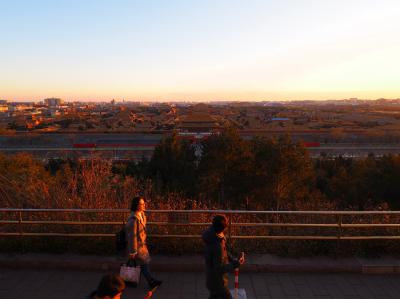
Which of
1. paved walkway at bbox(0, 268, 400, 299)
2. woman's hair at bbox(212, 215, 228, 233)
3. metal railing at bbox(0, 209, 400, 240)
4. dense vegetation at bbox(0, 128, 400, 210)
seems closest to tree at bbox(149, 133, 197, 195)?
dense vegetation at bbox(0, 128, 400, 210)

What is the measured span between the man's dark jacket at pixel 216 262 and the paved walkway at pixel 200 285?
3.56 feet

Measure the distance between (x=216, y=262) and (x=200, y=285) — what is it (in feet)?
5.00

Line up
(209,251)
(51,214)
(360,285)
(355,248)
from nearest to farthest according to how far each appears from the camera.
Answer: (209,251), (360,285), (355,248), (51,214)

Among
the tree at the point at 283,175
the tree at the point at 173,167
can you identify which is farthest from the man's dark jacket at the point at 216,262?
the tree at the point at 173,167

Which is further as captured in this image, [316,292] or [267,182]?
[267,182]

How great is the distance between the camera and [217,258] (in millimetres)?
3553

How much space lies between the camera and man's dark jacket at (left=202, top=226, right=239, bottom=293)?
355cm

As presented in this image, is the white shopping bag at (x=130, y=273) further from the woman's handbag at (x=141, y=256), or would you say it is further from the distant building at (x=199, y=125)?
the distant building at (x=199, y=125)

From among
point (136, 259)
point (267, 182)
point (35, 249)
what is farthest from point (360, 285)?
point (267, 182)

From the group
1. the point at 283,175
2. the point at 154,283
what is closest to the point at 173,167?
the point at 283,175

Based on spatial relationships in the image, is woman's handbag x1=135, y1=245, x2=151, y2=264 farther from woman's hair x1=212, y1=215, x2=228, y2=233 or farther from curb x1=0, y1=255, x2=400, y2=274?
woman's hair x1=212, y1=215, x2=228, y2=233

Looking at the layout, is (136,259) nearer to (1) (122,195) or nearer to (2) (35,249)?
(2) (35,249)

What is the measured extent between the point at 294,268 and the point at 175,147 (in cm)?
1476

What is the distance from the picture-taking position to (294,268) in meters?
5.27
